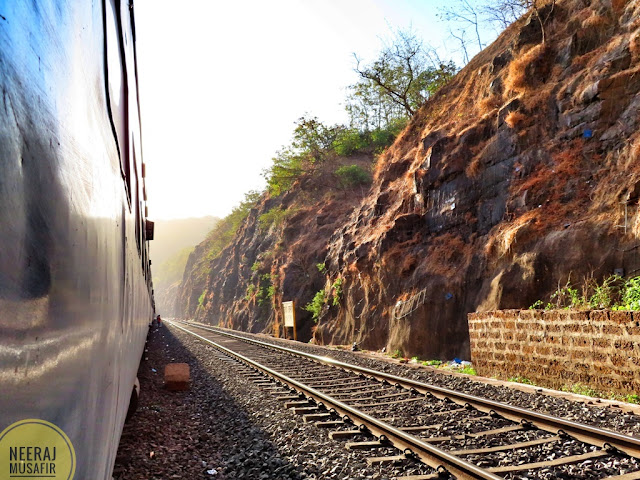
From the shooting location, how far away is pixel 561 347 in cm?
937

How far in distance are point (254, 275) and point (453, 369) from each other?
33.3m

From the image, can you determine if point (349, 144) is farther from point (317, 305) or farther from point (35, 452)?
point (35, 452)

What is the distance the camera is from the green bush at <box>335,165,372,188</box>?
38031mm

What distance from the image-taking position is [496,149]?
56.4 feet

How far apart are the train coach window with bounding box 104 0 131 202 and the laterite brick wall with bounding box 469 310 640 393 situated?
25.3ft

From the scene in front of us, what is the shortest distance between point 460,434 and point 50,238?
5917 millimetres

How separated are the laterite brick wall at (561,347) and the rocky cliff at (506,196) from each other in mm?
Result: 2139

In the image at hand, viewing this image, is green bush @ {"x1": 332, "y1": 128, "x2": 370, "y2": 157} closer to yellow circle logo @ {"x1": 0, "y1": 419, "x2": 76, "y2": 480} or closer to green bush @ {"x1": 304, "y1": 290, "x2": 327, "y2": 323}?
green bush @ {"x1": 304, "y1": 290, "x2": 327, "y2": 323}

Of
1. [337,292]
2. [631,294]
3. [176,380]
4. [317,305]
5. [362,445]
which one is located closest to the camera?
[362,445]

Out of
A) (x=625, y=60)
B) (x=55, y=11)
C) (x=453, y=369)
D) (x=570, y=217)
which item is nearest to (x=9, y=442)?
(x=55, y=11)

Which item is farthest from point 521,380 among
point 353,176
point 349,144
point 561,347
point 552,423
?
point 349,144

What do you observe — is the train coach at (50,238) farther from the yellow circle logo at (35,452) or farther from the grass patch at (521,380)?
the grass patch at (521,380)

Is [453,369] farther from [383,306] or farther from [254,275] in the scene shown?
[254,275]

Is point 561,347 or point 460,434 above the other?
point 561,347
